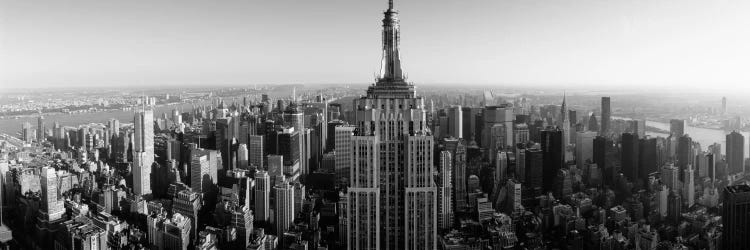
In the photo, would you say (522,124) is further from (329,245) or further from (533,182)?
(329,245)

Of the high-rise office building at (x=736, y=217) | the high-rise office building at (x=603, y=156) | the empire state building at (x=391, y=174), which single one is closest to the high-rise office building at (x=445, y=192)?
the empire state building at (x=391, y=174)

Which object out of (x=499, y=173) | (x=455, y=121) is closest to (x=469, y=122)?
(x=455, y=121)

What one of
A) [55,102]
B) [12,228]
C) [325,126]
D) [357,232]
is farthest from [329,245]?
[55,102]

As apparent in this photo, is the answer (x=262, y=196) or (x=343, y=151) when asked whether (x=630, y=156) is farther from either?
(x=262, y=196)

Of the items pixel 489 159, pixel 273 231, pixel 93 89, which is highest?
pixel 93 89

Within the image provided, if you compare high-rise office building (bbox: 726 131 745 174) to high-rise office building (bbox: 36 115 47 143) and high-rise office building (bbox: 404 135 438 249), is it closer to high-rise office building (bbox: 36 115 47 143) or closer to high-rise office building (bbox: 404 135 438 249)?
high-rise office building (bbox: 404 135 438 249)

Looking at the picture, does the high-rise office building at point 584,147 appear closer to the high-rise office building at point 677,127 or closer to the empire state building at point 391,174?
the high-rise office building at point 677,127
